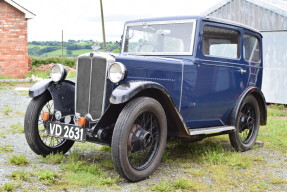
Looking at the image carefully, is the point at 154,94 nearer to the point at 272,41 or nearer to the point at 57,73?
the point at 57,73

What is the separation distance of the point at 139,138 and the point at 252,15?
10.1 metres

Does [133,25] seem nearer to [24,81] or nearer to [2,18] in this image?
[24,81]

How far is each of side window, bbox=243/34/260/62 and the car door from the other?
0.21 m

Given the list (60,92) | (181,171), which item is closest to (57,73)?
(60,92)

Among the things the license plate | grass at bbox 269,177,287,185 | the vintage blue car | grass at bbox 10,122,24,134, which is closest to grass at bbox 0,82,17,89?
grass at bbox 10,122,24,134

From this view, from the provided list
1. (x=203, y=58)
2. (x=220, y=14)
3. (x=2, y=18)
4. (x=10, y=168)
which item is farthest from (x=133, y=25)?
(x=2, y=18)

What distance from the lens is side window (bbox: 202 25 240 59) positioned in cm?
580

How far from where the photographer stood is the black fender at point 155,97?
14.5ft

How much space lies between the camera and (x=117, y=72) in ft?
15.0

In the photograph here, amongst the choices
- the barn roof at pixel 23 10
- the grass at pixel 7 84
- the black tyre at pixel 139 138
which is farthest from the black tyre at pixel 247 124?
the barn roof at pixel 23 10

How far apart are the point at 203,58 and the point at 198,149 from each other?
1462mm

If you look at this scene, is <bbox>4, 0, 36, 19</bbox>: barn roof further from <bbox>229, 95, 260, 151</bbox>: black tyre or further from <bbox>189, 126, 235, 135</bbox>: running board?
<bbox>189, 126, 235, 135</bbox>: running board

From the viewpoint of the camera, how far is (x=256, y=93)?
6.72m

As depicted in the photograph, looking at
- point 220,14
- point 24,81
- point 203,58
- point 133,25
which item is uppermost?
point 220,14
